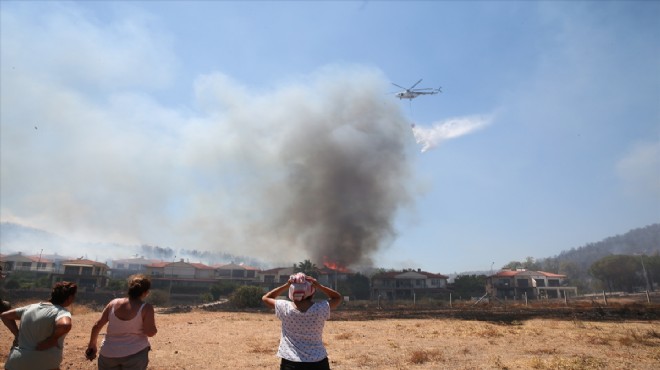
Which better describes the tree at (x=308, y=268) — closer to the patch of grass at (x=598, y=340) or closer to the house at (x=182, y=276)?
the house at (x=182, y=276)

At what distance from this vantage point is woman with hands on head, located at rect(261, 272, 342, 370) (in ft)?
12.8

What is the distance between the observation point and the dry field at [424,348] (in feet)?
31.7

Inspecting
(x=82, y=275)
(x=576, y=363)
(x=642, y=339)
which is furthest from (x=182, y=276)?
(x=576, y=363)

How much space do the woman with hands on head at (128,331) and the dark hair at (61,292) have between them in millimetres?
478

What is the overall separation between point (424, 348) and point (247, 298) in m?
28.2

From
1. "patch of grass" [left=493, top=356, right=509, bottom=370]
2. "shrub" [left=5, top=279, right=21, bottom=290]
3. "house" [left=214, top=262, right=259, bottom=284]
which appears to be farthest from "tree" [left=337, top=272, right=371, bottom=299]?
"patch of grass" [left=493, top=356, right=509, bottom=370]

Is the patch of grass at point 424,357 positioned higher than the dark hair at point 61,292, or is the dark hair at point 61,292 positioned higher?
the dark hair at point 61,292

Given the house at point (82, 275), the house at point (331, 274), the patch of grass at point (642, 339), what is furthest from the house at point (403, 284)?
the patch of grass at point (642, 339)

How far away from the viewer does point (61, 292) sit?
4.21 metres

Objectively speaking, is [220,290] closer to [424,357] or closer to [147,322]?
[424,357]

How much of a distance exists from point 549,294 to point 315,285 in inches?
3489

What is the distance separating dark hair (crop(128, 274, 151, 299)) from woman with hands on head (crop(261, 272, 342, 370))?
156cm

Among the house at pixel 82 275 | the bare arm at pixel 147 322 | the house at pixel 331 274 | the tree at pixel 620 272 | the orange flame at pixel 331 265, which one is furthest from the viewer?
the tree at pixel 620 272

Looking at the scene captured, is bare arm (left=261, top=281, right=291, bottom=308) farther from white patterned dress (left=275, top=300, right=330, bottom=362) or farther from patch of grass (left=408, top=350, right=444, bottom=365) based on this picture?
patch of grass (left=408, top=350, right=444, bottom=365)
